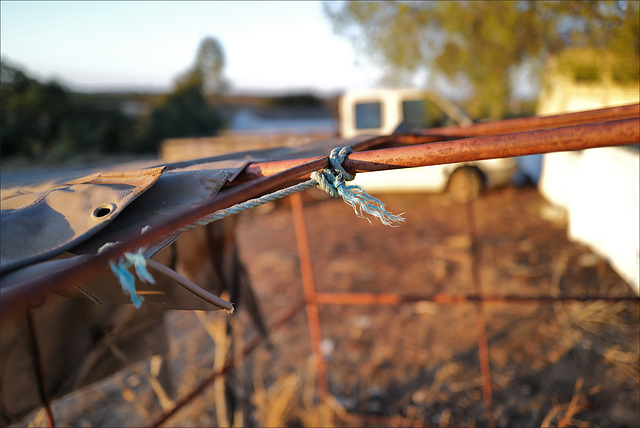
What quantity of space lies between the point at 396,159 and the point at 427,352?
9.48 feet

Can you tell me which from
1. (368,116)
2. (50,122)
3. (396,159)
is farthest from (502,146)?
(50,122)

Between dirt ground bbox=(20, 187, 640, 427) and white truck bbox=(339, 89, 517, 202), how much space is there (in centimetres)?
182

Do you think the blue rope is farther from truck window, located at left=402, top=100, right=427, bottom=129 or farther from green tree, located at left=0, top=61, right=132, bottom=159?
green tree, located at left=0, top=61, right=132, bottom=159

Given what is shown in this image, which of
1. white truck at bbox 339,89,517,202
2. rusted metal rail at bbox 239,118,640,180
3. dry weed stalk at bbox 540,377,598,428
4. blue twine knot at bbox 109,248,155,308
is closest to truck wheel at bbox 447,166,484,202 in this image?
white truck at bbox 339,89,517,202

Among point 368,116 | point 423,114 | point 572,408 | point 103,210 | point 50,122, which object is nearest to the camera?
point 103,210

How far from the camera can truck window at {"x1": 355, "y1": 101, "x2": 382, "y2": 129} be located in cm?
738

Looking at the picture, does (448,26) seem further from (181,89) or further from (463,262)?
(181,89)

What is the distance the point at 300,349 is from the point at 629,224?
2.72 meters

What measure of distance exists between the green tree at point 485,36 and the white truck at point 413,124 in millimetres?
511

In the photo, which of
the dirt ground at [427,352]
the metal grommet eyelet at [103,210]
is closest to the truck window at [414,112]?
the dirt ground at [427,352]

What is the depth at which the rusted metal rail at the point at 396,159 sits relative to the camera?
0.70 meters

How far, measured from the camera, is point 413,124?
7.24 metres

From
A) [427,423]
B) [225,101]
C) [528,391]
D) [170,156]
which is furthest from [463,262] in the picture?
[225,101]

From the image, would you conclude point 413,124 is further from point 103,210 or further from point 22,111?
point 22,111
